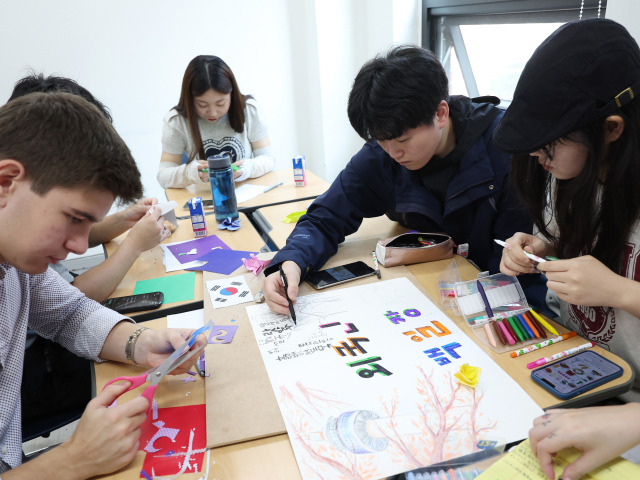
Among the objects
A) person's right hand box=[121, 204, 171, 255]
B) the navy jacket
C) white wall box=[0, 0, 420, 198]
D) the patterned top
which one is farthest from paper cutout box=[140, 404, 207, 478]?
white wall box=[0, 0, 420, 198]

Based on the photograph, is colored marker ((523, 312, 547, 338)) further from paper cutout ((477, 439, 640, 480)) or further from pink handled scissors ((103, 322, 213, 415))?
pink handled scissors ((103, 322, 213, 415))

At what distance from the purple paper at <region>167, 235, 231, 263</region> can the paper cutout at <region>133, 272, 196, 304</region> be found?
134mm

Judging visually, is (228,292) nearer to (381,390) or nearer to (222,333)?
(222,333)

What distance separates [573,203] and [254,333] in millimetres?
755

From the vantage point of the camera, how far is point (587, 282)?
0.88 meters

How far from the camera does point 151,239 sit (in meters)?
1.53

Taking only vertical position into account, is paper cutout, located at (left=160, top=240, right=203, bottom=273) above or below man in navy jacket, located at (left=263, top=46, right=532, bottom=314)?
below

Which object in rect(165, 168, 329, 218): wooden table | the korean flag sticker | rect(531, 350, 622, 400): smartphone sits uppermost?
rect(531, 350, 622, 400): smartphone

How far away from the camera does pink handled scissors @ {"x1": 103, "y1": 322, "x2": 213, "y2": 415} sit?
33.7 inches

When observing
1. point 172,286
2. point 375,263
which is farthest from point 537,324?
point 172,286

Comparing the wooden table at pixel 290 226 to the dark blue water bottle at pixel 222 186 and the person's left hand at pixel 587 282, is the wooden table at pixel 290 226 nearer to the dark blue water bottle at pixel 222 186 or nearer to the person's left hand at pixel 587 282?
the dark blue water bottle at pixel 222 186

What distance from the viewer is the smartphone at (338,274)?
1.27 meters

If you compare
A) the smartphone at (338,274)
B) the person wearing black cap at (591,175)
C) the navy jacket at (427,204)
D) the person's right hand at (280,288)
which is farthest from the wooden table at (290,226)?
the person wearing black cap at (591,175)

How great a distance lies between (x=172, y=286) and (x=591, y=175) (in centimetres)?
110
